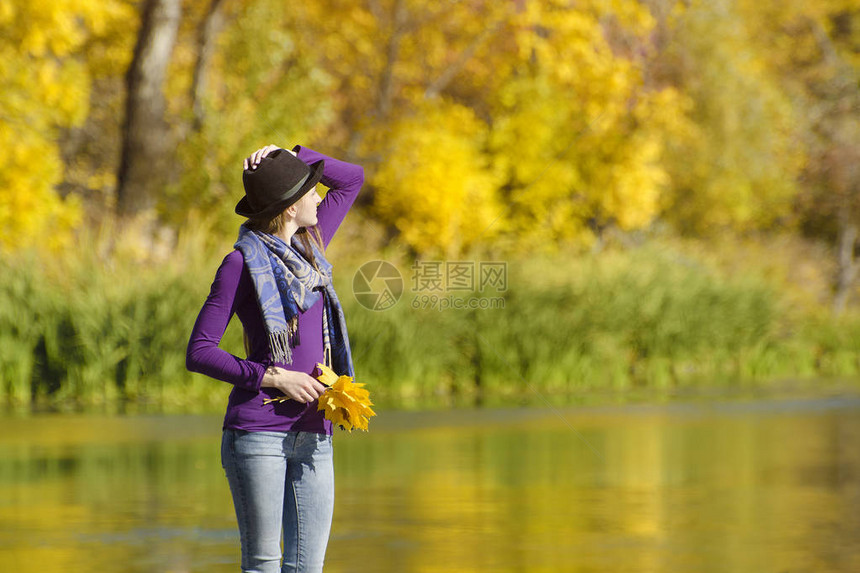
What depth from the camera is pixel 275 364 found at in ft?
16.0

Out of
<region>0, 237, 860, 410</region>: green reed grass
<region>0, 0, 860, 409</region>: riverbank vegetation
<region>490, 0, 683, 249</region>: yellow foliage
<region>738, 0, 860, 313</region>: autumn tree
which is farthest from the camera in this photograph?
<region>738, 0, 860, 313</region>: autumn tree

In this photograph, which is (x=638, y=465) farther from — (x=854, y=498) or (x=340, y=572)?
(x=340, y=572)

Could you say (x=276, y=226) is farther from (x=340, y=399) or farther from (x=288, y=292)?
(x=340, y=399)

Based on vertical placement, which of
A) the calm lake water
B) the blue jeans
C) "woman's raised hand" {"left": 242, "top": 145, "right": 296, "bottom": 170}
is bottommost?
the calm lake water

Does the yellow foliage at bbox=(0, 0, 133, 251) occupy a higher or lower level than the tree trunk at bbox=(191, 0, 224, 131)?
lower

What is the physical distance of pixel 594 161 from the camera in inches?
1235

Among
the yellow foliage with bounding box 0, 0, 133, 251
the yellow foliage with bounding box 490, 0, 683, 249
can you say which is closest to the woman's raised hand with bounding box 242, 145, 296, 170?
the yellow foliage with bounding box 0, 0, 133, 251

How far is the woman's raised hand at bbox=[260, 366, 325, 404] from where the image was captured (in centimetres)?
483

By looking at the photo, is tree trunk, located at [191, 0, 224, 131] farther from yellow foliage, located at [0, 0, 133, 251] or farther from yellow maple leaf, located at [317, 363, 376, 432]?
yellow maple leaf, located at [317, 363, 376, 432]

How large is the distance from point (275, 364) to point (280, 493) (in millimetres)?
413

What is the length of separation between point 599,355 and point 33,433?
9036mm

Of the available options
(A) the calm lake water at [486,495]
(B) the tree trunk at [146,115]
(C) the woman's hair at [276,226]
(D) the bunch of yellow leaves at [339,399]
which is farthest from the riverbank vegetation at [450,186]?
(D) the bunch of yellow leaves at [339,399]

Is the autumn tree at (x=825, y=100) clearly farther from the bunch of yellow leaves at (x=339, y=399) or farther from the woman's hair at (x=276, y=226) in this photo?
the bunch of yellow leaves at (x=339, y=399)

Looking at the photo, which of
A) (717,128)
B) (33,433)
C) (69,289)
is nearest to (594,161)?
(717,128)
